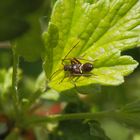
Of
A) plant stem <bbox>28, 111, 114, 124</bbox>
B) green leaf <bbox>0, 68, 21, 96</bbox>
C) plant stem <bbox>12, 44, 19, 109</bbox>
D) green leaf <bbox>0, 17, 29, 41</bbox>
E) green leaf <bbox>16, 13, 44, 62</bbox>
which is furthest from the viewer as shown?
green leaf <bbox>0, 68, 21, 96</bbox>

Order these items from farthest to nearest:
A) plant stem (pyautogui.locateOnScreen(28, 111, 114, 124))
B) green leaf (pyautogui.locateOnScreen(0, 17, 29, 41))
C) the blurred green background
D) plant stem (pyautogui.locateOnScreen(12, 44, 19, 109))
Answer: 1. the blurred green background
2. plant stem (pyautogui.locateOnScreen(28, 111, 114, 124))
3. plant stem (pyautogui.locateOnScreen(12, 44, 19, 109))
4. green leaf (pyautogui.locateOnScreen(0, 17, 29, 41))

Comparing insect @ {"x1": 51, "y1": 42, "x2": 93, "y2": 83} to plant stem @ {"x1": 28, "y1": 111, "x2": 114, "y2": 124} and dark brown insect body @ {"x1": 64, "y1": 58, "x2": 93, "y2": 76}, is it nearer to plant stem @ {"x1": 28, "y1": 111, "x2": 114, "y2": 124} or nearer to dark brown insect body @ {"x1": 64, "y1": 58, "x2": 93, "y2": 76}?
dark brown insect body @ {"x1": 64, "y1": 58, "x2": 93, "y2": 76}

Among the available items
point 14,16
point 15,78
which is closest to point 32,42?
point 14,16

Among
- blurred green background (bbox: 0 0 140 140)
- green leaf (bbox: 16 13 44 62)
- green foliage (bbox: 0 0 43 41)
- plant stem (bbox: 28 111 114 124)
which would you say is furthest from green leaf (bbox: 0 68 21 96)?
green foliage (bbox: 0 0 43 41)

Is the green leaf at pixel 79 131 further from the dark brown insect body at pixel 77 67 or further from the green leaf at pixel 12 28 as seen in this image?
the green leaf at pixel 12 28

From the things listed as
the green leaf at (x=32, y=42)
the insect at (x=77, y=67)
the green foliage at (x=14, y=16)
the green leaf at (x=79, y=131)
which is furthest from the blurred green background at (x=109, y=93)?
the green foliage at (x=14, y=16)
